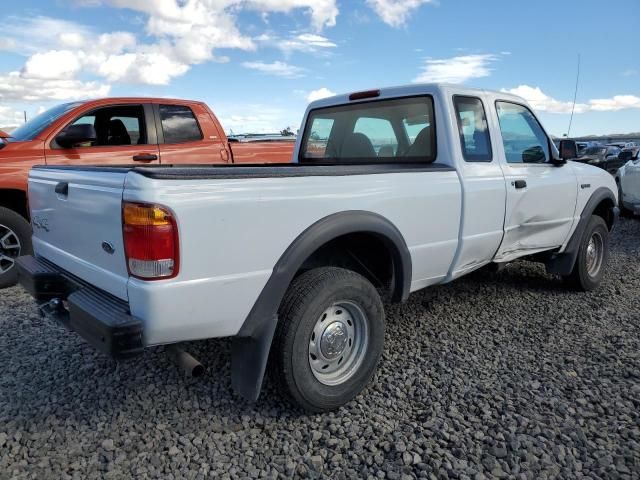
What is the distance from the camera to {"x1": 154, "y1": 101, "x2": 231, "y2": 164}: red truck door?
575 cm

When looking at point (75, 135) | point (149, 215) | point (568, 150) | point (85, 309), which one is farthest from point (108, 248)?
point (568, 150)

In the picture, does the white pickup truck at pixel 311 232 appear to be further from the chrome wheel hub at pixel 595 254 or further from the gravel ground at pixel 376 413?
the chrome wheel hub at pixel 595 254

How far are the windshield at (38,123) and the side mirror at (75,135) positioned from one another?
0.28 metres

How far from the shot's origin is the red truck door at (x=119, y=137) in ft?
17.3

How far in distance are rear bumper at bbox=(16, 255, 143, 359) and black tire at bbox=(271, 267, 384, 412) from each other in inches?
29.1

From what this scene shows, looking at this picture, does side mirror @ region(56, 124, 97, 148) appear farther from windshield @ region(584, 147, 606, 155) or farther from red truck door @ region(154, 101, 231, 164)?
windshield @ region(584, 147, 606, 155)

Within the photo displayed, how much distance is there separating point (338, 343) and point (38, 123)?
4.43 meters

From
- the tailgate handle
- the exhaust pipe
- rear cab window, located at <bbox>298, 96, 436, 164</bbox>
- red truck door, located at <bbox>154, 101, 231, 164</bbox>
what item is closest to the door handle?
red truck door, located at <bbox>154, 101, 231, 164</bbox>

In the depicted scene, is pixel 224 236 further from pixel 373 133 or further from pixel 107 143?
pixel 107 143

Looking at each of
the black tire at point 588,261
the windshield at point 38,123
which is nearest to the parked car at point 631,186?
the black tire at point 588,261

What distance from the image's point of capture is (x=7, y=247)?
5.00m

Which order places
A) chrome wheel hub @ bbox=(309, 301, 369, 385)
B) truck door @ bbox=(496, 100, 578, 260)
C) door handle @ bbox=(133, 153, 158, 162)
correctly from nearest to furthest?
1. chrome wheel hub @ bbox=(309, 301, 369, 385)
2. truck door @ bbox=(496, 100, 578, 260)
3. door handle @ bbox=(133, 153, 158, 162)

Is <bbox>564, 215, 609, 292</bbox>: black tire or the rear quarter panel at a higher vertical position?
the rear quarter panel

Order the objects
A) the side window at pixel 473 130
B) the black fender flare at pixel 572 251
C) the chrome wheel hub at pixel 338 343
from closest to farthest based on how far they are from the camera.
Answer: the chrome wheel hub at pixel 338 343, the side window at pixel 473 130, the black fender flare at pixel 572 251
